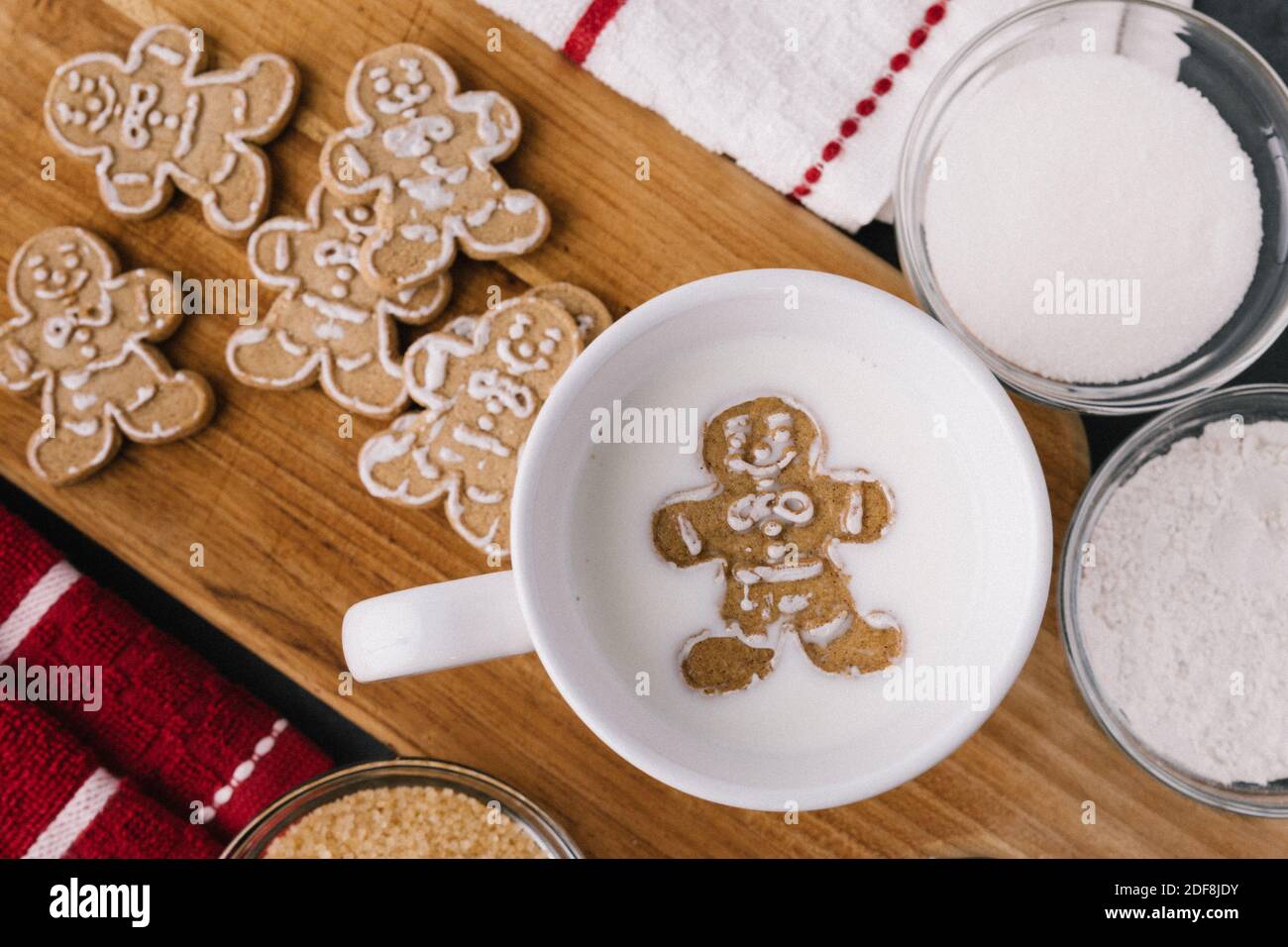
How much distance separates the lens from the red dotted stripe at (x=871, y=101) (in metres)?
0.87

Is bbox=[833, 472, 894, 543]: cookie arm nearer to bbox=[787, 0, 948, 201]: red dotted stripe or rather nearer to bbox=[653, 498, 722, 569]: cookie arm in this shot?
bbox=[653, 498, 722, 569]: cookie arm

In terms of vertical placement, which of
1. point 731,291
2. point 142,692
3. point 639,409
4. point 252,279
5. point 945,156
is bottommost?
point 142,692

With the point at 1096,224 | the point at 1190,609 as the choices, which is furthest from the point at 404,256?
the point at 1190,609

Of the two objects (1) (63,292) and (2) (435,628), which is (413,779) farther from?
(1) (63,292)

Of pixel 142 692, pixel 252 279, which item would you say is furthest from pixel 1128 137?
pixel 142 692

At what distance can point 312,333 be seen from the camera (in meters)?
0.87

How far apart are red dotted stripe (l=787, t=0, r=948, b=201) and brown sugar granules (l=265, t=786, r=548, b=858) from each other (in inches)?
22.9

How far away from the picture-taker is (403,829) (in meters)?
0.85

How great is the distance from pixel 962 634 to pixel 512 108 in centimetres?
55

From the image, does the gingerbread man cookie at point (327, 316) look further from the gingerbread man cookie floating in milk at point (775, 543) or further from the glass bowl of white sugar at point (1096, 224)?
the glass bowl of white sugar at point (1096, 224)

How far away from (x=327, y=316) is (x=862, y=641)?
0.51 m

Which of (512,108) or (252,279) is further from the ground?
(512,108)

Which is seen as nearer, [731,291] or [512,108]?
[731,291]
